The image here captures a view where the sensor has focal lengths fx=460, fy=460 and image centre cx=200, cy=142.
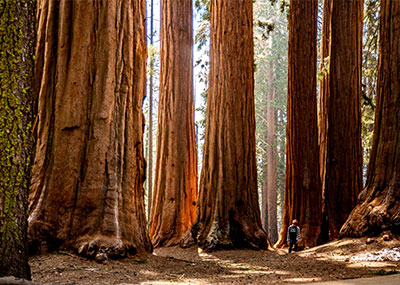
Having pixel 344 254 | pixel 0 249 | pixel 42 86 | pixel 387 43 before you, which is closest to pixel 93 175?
pixel 42 86

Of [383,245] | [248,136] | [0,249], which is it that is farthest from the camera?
[248,136]

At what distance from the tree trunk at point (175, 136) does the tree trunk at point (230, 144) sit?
5.37 ft

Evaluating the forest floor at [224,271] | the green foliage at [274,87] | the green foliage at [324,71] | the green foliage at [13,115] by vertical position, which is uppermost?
the green foliage at [274,87]

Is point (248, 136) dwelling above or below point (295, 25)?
below

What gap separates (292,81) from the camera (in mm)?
13320

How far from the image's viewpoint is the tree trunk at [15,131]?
3.56 m

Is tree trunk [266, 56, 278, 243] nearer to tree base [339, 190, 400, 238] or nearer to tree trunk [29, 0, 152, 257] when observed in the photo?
tree base [339, 190, 400, 238]

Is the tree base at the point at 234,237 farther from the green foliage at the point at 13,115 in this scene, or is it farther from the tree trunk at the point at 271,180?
the tree trunk at the point at 271,180

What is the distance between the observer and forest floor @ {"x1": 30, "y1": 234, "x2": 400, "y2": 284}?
4.62 m

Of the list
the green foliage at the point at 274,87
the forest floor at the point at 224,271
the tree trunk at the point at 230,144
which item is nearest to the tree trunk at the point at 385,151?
the forest floor at the point at 224,271

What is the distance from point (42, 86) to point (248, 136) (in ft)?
18.6

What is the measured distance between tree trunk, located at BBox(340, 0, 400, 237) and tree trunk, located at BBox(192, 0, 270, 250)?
117 inches

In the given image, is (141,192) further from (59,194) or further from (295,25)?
(295,25)

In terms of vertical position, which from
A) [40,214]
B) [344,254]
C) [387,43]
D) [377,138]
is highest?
[387,43]
